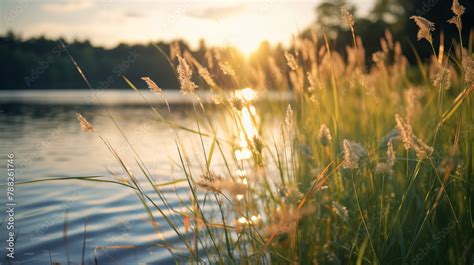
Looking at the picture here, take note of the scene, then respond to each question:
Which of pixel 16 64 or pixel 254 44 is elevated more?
pixel 16 64

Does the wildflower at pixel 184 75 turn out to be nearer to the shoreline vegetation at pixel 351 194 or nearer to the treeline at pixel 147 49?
the shoreline vegetation at pixel 351 194

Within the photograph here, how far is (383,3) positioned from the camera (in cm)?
4688

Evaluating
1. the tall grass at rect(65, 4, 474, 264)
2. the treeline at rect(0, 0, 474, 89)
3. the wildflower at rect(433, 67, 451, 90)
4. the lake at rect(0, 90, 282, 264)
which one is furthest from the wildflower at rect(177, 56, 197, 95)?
the treeline at rect(0, 0, 474, 89)

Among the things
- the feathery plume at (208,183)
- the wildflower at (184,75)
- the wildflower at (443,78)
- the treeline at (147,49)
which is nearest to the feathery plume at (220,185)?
the feathery plume at (208,183)

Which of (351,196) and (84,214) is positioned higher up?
(84,214)

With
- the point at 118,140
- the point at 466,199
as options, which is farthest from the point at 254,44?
the point at 118,140

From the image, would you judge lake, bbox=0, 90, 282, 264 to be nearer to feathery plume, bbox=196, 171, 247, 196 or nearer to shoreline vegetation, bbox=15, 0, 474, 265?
shoreline vegetation, bbox=15, 0, 474, 265

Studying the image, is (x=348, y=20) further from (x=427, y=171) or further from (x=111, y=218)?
(x=111, y=218)

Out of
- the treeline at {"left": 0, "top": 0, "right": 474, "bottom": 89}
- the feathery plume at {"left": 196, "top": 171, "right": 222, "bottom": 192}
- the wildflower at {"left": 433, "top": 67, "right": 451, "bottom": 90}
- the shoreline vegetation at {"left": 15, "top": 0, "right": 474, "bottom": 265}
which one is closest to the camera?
the feathery plume at {"left": 196, "top": 171, "right": 222, "bottom": 192}

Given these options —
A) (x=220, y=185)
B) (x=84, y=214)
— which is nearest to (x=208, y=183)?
(x=220, y=185)

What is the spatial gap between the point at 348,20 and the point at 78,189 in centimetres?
382

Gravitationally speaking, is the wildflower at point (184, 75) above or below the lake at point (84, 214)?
above

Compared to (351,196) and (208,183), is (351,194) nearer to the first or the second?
(351,196)

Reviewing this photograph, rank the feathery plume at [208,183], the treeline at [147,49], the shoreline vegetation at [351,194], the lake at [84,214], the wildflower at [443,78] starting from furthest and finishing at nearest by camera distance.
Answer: the treeline at [147,49]
the lake at [84,214]
the wildflower at [443,78]
the shoreline vegetation at [351,194]
the feathery plume at [208,183]
